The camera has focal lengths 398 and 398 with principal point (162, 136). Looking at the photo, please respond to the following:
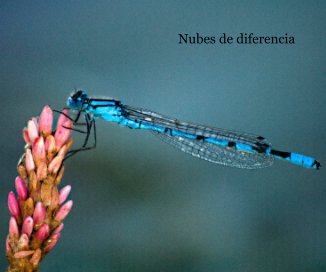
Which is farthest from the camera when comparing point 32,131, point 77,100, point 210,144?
point 210,144

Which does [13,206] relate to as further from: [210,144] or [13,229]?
[210,144]

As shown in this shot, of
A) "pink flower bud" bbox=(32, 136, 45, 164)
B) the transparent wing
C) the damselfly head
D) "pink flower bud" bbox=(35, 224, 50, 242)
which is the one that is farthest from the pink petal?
the transparent wing

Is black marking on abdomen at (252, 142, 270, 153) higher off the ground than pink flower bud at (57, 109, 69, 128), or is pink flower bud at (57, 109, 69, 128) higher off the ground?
pink flower bud at (57, 109, 69, 128)

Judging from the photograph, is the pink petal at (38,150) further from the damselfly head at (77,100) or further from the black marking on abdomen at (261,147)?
the black marking on abdomen at (261,147)

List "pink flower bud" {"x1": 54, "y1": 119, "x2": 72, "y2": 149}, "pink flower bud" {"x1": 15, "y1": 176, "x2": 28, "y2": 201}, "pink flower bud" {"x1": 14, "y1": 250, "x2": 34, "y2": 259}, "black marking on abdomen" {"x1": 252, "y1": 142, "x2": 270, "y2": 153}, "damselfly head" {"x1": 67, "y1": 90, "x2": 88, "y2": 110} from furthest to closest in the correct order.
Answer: "black marking on abdomen" {"x1": 252, "y1": 142, "x2": 270, "y2": 153} → "damselfly head" {"x1": 67, "y1": 90, "x2": 88, "y2": 110} → "pink flower bud" {"x1": 54, "y1": 119, "x2": 72, "y2": 149} → "pink flower bud" {"x1": 15, "y1": 176, "x2": 28, "y2": 201} → "pink flower bud" {"x1": 14, "y1": 250, "x2": 34, "y2": 259}

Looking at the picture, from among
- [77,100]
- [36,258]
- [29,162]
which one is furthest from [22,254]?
[77,100]

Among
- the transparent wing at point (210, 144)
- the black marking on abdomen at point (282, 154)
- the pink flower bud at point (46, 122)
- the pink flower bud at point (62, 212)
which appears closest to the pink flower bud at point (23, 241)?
the pink flower bud at point (62, 212)

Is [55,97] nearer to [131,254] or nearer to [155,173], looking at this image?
[155,173]

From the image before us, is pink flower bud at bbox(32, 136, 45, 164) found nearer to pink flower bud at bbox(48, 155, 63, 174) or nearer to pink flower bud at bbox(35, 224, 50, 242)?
pink flower bud at bbox(48, 155, 63, 174)
